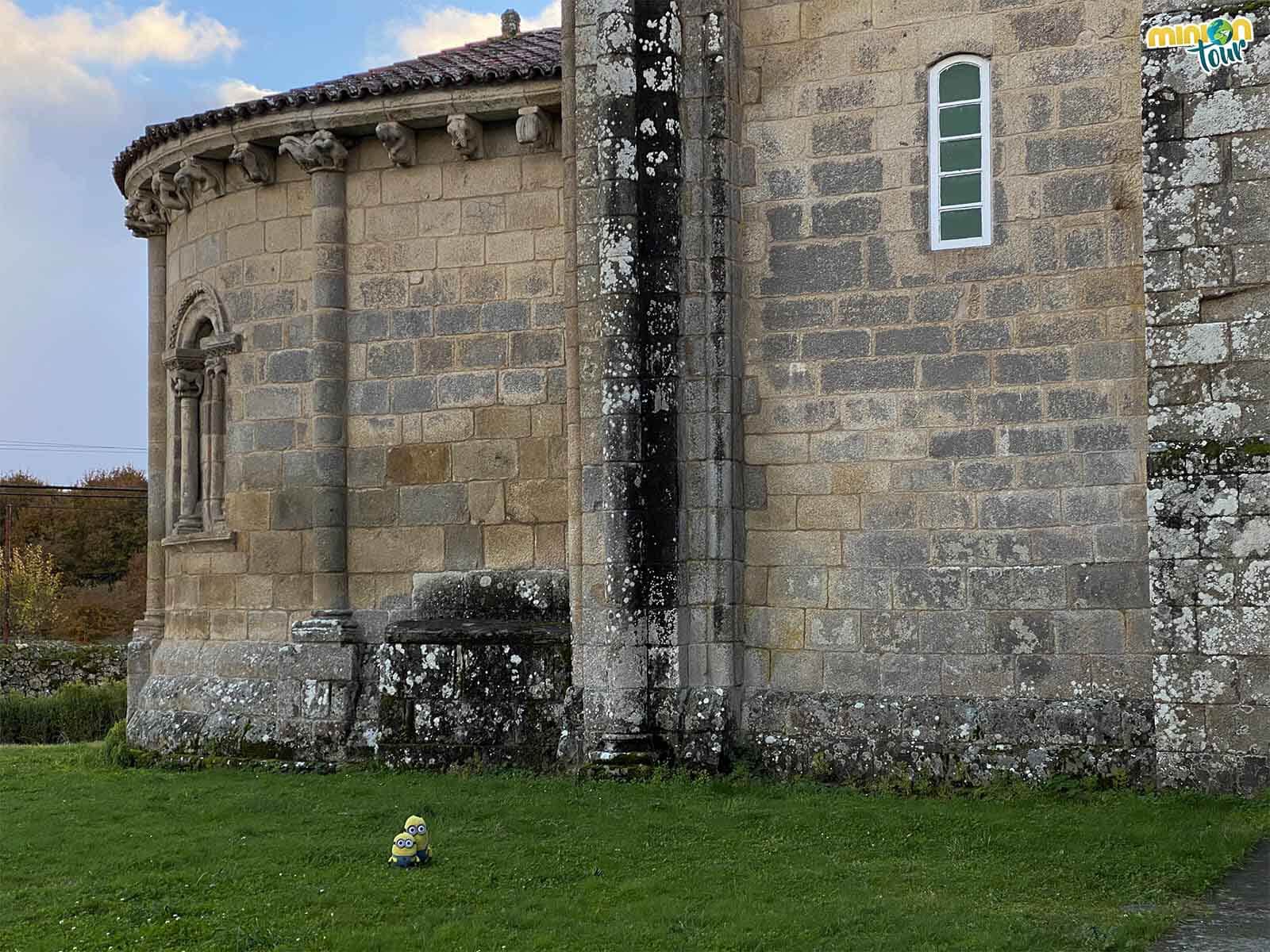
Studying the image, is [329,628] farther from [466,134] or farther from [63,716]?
[63,716]

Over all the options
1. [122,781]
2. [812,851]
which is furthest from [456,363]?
[812,851]

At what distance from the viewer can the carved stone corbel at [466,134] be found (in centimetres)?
1191

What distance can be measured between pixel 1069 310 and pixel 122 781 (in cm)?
726

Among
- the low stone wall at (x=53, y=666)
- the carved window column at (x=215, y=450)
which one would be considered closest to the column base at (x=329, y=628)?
the carved window column at (x=215, y=450)

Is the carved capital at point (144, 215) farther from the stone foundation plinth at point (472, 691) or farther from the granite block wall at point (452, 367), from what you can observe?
the stone foundation plinth at point (472, 691)

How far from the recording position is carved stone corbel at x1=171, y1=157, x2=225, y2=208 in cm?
1315

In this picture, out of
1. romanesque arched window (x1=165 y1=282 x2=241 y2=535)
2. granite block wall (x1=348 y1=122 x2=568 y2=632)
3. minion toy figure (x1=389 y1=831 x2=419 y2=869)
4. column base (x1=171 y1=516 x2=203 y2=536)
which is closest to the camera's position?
minion toy figure (x1=389 y1=831 x2=419 y2=869)

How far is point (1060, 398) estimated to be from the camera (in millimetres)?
9820

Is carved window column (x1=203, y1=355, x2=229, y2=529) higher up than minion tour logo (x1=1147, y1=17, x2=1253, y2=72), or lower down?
lower down

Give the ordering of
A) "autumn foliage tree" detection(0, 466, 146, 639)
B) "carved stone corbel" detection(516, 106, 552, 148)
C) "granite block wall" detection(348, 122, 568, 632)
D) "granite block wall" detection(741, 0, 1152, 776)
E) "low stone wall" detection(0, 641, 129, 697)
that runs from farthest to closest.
→ "autumn foliage tree" detection(0, 466, 146, 639) → "low stone wall" detection(0, 641, 129, 697) → "granite block wall" detection(348, 122, 568, 632) → "carved stone corbel" detection(516, 106, 552, 148) → "granite block wall" detection(741, 0, 1152, 776)

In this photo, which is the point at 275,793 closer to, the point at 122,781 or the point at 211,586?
the point at 122,781

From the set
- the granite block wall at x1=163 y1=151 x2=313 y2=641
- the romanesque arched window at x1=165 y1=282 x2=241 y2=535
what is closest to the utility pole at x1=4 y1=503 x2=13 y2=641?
the romanesque arched window at x1=165 y1=282 x2=241 y2=535

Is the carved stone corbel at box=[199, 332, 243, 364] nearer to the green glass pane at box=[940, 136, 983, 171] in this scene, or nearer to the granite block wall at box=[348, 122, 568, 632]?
the granite block wall at box=[348, 122, 568, 632]

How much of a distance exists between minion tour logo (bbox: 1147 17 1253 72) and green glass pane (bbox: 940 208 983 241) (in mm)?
1387
